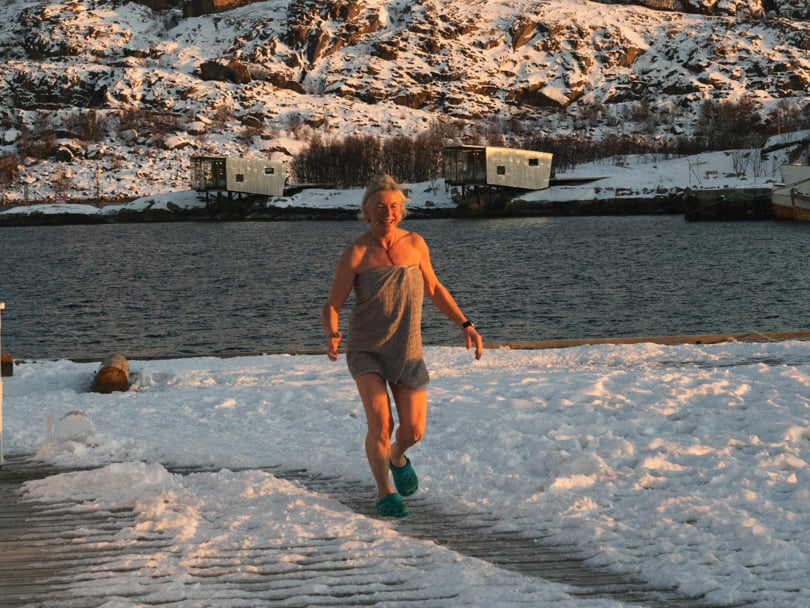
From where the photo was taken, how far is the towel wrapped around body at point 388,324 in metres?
6.51

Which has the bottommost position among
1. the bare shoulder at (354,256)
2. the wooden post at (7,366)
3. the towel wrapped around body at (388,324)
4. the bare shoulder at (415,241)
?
the wooden post at (7,366)

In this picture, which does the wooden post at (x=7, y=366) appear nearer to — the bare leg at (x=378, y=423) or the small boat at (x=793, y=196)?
the bare leg at (x=378, y=423)

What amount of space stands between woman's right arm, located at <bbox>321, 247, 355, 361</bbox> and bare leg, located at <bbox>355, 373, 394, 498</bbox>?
0.97 ft

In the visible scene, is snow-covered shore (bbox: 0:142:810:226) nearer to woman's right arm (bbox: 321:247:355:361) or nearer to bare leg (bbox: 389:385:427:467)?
bare leg (bbox: 389:385:427:467)

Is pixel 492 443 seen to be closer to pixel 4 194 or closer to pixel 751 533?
pixel 751 533

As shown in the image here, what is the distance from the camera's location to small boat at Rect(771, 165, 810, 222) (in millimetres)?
85062

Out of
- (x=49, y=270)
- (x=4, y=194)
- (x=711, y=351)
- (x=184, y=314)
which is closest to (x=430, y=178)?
(x=4, y=194)

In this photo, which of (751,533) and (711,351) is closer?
(751,533)

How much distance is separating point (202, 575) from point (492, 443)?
3542 mm

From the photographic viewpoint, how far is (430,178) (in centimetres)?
15150

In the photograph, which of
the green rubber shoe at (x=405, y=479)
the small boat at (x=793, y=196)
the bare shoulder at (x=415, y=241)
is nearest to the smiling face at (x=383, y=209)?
the bare shoulder at (x=415, y=241)

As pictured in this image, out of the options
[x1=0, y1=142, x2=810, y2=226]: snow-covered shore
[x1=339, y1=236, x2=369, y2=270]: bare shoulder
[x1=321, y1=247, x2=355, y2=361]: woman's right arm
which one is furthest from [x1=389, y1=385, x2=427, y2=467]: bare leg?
[x1=0, y1=142, x2=810, y2=226]: snow-covered shore

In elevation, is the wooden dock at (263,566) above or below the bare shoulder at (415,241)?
below

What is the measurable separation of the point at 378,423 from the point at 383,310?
0.74 metres
